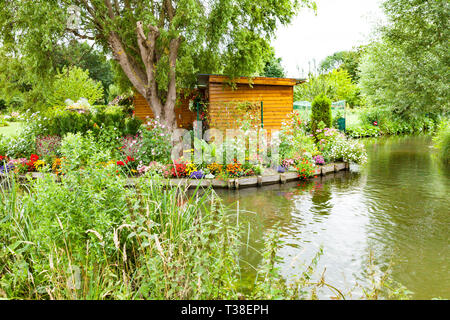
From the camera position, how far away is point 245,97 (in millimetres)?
14820

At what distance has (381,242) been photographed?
18.0 ft

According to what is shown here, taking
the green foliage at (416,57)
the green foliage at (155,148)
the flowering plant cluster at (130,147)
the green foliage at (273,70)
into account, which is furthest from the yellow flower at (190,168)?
the green foliage at (273,70)

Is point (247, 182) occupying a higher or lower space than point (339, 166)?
lower

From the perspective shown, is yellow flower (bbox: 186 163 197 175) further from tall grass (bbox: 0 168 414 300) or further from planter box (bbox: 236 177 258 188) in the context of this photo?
tall grass (bbox: 0 168 414 300)

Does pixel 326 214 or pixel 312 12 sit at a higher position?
pixel 312 12

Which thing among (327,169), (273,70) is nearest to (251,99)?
(327,169)

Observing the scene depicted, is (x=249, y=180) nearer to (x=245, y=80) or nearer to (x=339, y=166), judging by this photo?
(x=339, y=166)

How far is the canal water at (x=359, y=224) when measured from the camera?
4448 mm

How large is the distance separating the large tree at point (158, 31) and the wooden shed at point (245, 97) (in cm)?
80

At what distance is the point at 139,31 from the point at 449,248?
1083cm

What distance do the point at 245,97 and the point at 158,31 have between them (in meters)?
4.38
